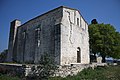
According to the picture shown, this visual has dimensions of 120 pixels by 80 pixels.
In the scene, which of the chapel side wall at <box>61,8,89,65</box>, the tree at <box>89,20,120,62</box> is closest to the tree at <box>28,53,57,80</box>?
the chapel side wall at <box>61,8,89,65</box>

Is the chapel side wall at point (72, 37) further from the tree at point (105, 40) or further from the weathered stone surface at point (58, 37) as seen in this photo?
the tree at point (105, 40)

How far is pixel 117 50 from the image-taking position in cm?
3019

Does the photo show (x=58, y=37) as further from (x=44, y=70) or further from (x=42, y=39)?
(x=44, y=70)

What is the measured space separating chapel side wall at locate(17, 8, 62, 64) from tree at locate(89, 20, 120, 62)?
39.6 feet

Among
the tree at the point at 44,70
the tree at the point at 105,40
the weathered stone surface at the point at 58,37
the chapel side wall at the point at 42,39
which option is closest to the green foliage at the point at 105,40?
the tree at the point at 105,40

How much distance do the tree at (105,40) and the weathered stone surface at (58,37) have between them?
5.81 metres

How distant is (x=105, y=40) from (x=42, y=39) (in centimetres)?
1400

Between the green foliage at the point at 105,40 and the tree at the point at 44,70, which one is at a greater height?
the green foliage at the point at 105,40

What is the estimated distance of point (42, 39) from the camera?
915 inches

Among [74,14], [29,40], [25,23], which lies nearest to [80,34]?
[74,14]

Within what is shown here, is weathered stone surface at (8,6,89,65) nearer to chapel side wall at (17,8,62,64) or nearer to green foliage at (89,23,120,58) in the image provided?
chapel side wall at (17,8,62,64)

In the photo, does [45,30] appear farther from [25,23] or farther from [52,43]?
[25,23]

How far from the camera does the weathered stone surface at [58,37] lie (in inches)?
781

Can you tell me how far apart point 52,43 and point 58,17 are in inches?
151
